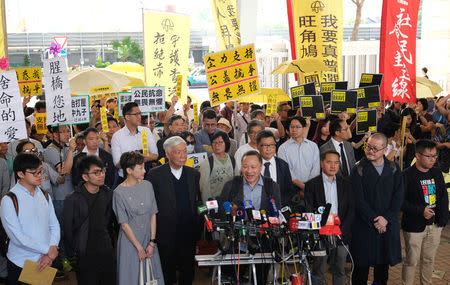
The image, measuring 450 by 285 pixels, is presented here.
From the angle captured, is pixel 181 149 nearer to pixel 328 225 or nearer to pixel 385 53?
pixel 328 225

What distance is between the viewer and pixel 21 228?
4.02 m

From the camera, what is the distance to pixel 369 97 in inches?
278

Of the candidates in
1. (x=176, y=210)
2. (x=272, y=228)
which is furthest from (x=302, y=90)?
(x=272, y=228)

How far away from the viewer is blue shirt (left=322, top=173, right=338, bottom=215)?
4.86 m

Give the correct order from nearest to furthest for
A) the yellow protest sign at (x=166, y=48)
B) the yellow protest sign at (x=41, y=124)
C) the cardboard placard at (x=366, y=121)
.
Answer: the cardboard placard at (x=366, y=121), the yellow protest sign at (x=41, y=124), the yellow protest sign at (x=166, y=48)

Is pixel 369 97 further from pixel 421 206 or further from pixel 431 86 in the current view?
pixel 431 86

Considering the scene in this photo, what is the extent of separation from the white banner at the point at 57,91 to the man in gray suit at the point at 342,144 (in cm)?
321

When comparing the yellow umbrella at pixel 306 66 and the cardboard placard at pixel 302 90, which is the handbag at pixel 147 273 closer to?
the cardboard placard at pixel 302 90

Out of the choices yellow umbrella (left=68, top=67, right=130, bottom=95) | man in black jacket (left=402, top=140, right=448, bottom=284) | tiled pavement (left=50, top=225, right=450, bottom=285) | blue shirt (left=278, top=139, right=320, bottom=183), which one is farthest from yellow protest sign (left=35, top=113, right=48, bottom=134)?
man in black jacket (left=402, top=140, right=448, bottom=284)

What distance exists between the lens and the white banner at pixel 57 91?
6.08 meters

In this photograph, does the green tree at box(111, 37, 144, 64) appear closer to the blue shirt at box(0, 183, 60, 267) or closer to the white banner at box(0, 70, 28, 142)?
the white banner at box(0, 70, 28, 142)

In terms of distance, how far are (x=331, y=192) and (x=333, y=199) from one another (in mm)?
72

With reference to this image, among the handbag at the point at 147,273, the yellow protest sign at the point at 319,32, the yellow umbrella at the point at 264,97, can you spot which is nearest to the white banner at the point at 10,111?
the handbag at the point at 147,273

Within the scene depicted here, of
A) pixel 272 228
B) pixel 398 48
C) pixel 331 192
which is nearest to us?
pixel 272 228
